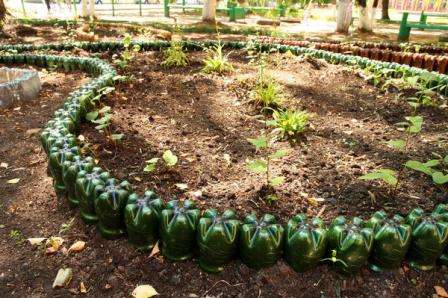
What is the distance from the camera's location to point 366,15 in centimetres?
1348

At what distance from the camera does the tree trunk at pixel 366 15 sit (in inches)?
526

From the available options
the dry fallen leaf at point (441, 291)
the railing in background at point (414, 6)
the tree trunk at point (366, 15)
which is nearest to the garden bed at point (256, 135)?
the dry fallen leaf at point (441, 291)

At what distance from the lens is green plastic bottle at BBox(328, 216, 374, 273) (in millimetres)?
2131

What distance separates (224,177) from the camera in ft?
10.4

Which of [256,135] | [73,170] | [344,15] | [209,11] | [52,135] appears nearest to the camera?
[73,170]

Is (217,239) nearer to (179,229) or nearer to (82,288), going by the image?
(179,229)

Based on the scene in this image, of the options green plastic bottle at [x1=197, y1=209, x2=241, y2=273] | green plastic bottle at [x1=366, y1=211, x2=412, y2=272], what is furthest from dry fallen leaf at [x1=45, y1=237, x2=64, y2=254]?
green plastic bottle at [x1=366, y1=211, x2=412, y2=272]

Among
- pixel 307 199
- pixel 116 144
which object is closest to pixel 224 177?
pixel 307 199

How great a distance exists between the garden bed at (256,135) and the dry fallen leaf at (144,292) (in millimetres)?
798

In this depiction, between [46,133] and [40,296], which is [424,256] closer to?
[40,296]

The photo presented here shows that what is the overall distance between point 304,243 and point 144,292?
96 cm

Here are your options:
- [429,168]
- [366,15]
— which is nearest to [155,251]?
[429,168]

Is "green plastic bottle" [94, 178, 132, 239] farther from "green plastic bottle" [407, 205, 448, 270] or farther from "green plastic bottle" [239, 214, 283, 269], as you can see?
"green plastic bottle" [407, 205, 448, 270]

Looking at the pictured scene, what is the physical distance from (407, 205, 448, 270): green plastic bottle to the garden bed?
440 millimetres
